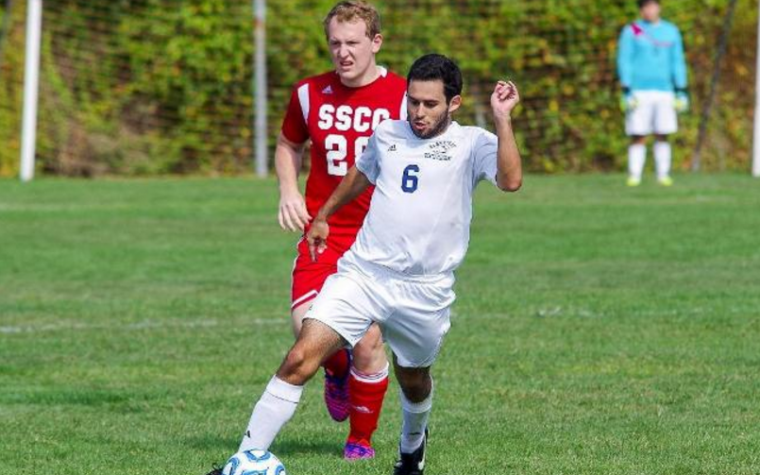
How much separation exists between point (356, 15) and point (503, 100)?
1.45 m

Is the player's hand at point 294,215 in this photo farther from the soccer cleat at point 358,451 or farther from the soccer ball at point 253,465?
the soccer ball at point 253,465

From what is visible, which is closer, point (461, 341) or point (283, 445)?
point (283, 445)

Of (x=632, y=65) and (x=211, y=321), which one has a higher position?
(x=632, y=65)

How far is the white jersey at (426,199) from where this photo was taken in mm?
6410

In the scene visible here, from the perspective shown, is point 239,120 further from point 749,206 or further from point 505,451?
point 505,451

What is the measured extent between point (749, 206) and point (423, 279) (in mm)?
11867

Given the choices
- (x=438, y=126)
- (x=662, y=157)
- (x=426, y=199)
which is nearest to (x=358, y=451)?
(x=426, y=199)

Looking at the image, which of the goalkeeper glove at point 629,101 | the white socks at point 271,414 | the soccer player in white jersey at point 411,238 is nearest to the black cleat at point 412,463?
the soccer player in white jersey at point 411,238

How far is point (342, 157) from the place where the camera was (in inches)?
297

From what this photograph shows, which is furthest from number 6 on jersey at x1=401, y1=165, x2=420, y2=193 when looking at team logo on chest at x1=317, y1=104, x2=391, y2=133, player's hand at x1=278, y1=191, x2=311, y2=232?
team logo on chest at x1=317, y1=104, x2=391, y2=133

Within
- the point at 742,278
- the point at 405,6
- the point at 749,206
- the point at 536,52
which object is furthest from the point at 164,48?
the point at 742,278

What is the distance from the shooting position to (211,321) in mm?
11367

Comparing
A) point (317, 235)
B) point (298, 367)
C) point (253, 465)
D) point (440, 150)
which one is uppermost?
point (440, 150)

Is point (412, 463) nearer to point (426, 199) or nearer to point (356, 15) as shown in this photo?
point (426, 199)
